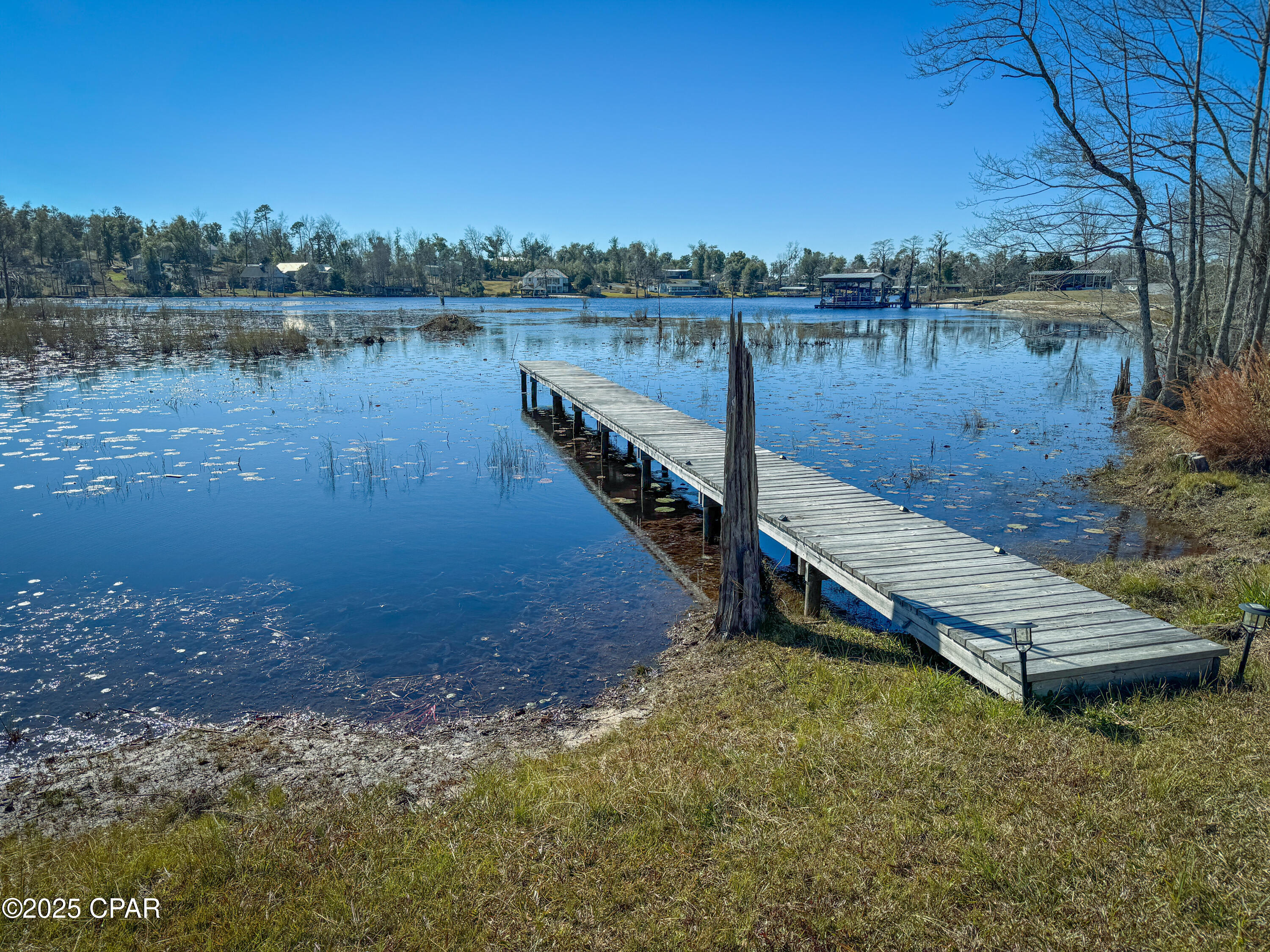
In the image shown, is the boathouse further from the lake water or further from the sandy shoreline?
the sandy shoreline

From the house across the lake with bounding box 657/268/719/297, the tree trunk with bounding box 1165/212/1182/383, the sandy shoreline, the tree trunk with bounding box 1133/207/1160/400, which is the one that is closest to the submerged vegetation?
the sandy shoreline

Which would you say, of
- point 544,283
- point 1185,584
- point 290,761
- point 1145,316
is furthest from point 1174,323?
point 544,283

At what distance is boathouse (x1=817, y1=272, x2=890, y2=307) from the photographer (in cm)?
7512

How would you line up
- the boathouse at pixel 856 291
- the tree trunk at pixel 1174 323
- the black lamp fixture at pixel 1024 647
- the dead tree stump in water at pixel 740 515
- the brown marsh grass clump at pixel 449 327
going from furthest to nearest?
1. the boathouse at pixel 856 291
2. the brown marsh grass clump at pixel 449 327
3. the tree trunk at pixel 1174 323
4. the dead tree stump in water at pixel 740 515
5. the black lamp fixture at pixel 1024 647

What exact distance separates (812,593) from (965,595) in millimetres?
1699

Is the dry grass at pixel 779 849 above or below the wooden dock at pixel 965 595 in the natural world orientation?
below

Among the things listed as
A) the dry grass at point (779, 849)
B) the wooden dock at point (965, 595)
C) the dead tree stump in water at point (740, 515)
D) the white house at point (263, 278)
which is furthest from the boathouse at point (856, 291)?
the white house at point (263, 278)

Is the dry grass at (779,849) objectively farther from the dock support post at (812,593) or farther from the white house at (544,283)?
the white house at (544,283)

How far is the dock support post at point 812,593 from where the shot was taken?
7.39 m

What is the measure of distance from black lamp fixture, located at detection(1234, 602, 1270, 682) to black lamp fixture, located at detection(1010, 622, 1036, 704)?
129 cm

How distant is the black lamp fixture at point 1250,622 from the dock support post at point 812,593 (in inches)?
130

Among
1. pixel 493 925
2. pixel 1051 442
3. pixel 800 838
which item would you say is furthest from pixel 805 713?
pixel 1051 442

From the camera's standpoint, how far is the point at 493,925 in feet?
10.7

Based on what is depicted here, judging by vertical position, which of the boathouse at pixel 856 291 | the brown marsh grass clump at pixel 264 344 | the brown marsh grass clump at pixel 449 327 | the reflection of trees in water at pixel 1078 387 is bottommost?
the reflection of trees in water at pixel 1078 387
